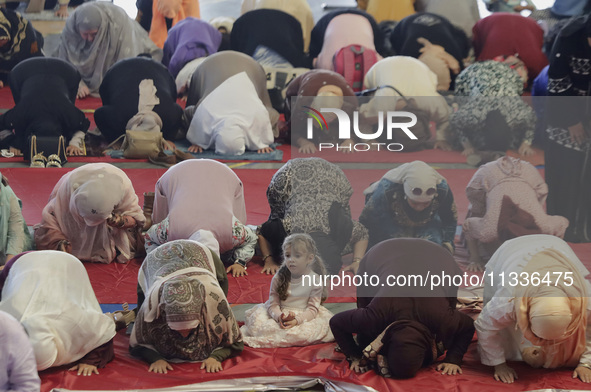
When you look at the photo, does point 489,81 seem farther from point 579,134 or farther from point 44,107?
point 44,107

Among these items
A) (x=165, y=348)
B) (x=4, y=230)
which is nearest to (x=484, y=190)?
(x=165, y=348)

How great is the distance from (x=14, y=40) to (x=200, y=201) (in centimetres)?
396

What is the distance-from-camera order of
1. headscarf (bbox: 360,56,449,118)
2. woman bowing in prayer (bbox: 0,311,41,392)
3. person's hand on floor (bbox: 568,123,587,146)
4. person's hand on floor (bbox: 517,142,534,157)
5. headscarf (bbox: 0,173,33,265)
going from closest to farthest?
woman bowing in prayer (bbox: 0,311,41,392)
headscarf (bbox: 0,173,33,265)
person's hand on floor (bbox: 568,123,587,146)
person's hand on floor (bbox: 517,142,534,157)
headscarf (bbox: 360,56,449,118)

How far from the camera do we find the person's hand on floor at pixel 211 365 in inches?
145

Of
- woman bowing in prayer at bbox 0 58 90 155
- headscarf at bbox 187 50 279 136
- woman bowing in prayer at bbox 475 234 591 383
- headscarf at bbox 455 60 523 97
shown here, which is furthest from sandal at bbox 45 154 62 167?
woman bowing in prayer at bbox 475 234 591 383

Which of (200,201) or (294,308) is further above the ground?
(200,201)

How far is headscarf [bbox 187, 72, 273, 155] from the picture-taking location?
6711mm

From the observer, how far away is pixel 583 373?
3.60 metres

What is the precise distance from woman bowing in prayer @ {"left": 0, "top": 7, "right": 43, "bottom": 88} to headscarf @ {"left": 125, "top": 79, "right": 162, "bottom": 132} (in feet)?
5.17

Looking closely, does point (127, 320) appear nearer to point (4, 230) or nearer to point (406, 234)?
point (4, 230)

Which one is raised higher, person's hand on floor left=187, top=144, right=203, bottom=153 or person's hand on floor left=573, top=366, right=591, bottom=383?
person's hand on floor left=187, top=144, right=203, bottom=153

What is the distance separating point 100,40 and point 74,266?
463 cm

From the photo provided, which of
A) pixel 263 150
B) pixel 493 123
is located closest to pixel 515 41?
pixel 493 123

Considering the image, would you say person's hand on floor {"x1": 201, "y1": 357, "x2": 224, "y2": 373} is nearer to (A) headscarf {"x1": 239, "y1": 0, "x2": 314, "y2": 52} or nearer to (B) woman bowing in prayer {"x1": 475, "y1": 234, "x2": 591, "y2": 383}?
(B) woman bowing in prayer {"x1": 475, "y1": 234, "x2": 591, "y2": 383}
